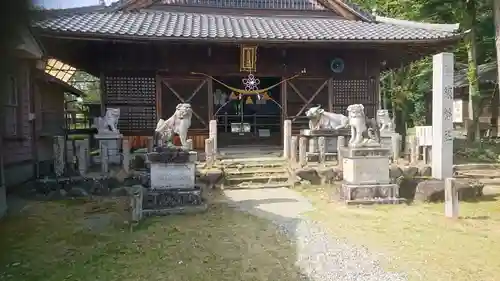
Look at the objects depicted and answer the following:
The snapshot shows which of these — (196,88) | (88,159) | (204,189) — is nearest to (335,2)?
(196,88)

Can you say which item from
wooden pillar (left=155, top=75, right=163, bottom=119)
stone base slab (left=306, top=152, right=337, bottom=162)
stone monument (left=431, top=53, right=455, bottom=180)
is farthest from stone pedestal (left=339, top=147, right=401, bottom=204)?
wooden pillar (left=155, top=75, right=163, bottom=119)

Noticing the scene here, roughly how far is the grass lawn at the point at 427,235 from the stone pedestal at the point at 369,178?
0.35m

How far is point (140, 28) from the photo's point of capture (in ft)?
41.4

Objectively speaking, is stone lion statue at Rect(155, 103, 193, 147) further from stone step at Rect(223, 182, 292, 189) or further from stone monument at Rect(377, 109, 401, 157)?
stone monument at Rect(377, 109, 401, 157)

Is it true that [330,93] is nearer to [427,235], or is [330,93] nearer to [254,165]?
[254,165]

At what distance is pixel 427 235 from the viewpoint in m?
6.43

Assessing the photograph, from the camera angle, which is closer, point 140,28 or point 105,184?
point 105,184

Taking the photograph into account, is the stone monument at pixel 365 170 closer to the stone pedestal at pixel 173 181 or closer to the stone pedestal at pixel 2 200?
the stone pedestal at pixel 173 181

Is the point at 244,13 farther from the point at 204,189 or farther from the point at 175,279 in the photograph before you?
the point at 175,279

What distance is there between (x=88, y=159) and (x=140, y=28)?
4505 mm

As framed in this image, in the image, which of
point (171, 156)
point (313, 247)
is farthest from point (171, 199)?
point (313, 247)

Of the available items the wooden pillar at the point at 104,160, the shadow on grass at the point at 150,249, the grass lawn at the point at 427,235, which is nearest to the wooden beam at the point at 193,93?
the wooden pillar at the point at 104,160

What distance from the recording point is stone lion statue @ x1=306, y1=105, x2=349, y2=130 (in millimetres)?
12383

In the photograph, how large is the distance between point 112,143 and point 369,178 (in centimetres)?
737
